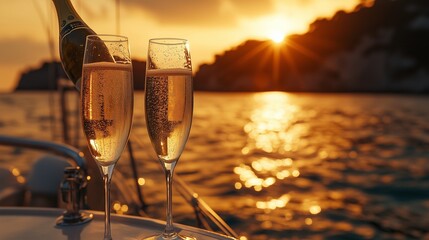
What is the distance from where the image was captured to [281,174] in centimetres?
1247

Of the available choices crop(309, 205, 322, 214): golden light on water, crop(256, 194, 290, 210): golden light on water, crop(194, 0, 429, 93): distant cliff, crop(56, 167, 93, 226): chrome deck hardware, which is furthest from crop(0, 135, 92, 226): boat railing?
crop(194, 0, 429, 93): distant cliff

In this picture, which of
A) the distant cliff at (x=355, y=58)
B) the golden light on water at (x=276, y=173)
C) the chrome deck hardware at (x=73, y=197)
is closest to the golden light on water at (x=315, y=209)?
the golden light on water at (x=276, y=173)

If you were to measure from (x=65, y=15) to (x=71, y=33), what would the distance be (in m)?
0.03

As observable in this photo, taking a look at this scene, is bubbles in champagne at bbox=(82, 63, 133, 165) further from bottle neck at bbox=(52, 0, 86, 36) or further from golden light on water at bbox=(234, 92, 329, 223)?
golden light on water at bbox=(234, 92, 329, 223)

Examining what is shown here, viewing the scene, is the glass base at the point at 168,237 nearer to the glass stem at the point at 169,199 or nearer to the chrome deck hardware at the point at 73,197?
the glass stem at the point at 169,199

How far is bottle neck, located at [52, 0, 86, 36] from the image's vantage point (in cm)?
92

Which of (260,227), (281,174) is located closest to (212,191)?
(260,227)

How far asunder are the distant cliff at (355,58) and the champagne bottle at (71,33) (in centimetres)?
6304

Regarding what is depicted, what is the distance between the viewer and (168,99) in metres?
0.84

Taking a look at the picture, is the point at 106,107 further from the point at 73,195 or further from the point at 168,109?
the point at 73,195

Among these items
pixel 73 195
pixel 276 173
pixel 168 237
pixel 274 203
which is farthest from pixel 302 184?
pixel 168 237

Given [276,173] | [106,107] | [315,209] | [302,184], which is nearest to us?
[106,107]

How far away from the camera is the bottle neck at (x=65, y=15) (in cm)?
92

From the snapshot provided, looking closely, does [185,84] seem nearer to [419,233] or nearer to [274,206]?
[419,233]
